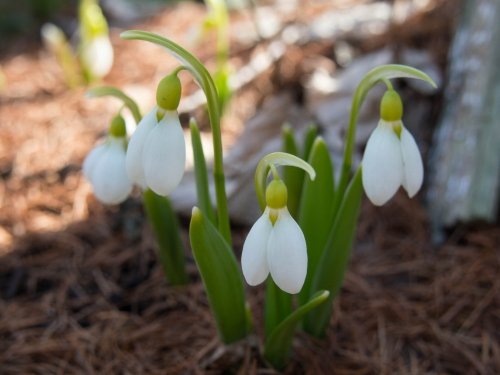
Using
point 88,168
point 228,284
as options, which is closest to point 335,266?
point 228,284

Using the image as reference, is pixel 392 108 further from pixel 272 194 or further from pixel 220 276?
pixel 220 276

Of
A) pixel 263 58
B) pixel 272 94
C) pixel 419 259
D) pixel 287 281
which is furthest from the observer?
pixel 263 58

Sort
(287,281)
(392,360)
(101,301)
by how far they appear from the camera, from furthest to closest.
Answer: (101,301) < (392,360) < (287,281)

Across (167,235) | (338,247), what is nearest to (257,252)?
(338,247)

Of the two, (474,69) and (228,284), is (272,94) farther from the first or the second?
(228,284)

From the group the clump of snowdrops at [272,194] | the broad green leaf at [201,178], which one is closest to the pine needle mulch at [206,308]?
the clump of snowdrops at [272,194]

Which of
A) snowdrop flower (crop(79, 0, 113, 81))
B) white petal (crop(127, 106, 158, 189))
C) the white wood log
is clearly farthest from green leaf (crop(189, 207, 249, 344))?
snowdrop flower (crop(79, 0, 113, 81))
